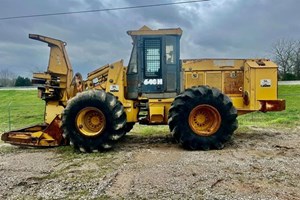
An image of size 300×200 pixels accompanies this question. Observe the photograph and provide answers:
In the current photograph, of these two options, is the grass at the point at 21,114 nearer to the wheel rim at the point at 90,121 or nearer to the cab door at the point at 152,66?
the wheel rim at the point at 90,121

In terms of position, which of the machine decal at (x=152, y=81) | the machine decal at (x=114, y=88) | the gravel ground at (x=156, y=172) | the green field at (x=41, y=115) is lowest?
the gravel ground at (x=156, y=172)

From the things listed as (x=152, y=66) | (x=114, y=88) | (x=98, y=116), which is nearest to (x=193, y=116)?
(x=152, y=66)

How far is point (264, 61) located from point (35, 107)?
19.0 metres

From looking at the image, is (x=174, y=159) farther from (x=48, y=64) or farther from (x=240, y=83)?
(x=48, y=64)

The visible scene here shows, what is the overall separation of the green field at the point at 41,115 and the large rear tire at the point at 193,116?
3626 millimetres

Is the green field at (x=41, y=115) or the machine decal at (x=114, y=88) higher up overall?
the machine decal at (x=114, y=88)

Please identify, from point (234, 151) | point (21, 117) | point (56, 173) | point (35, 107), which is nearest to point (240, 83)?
point (234, 151)

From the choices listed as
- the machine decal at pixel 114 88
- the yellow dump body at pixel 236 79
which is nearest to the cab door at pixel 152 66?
the machine decal at pixel 114 88

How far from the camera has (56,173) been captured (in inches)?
259

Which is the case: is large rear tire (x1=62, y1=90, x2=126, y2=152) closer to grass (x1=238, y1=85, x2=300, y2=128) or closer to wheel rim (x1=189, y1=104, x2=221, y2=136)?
wheel rim (x1=189, y1=104, x2=221, y2=136)

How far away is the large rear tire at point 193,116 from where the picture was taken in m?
8.20

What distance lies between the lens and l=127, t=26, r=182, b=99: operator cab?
897cm

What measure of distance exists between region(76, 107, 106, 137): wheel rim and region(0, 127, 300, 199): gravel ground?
0.62m

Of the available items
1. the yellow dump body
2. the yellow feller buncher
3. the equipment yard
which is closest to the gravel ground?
the equipment yard
